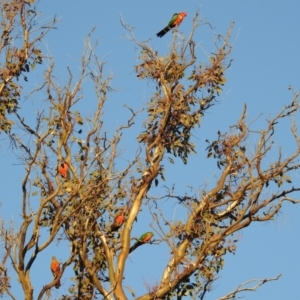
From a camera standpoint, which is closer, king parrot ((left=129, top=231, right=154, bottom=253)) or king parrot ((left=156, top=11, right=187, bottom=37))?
king parrot ((left=129, top=231, right=154, bottom=253))

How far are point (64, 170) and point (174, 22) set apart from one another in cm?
409

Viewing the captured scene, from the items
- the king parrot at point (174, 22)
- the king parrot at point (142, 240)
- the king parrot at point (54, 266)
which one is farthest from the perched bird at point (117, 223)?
the king parrot at point (174, 22)

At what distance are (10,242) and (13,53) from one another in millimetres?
2762

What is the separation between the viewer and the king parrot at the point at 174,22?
12766 millimetres

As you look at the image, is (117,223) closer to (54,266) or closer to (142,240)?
(142,240)

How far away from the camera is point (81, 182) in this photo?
9.45m

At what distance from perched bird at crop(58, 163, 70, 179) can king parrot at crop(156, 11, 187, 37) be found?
3514 millimetres

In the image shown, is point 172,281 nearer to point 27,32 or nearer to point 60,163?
point 60,163

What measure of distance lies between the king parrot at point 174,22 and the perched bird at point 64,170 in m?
3.51

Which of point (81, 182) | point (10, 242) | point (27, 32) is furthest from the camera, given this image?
point (27, 32)

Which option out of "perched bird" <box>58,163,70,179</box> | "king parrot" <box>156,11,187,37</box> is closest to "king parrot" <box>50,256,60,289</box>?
"perched bird" <box>58,163,70,179</box>

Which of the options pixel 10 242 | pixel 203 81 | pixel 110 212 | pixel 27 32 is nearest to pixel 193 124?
pixel 203 81

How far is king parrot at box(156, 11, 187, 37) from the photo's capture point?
1277 centimetres

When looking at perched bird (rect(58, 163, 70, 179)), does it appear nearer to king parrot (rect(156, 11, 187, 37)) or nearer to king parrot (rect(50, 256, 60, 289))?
king parrot (rect(50, 256, 60, 289))
